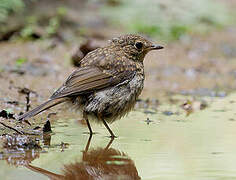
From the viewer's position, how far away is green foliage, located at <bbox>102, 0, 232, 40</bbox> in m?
13.0

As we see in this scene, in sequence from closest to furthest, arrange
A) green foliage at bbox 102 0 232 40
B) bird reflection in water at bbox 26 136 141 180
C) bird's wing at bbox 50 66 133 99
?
bird reflection in water at bbox 26 136 141 180 → bird's wing at bbox 50 66 133 99 → green foliage at bbox 102 0 232 40

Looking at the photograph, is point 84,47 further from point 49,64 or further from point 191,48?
point 191,48

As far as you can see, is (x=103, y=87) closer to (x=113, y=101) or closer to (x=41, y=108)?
(x=113, y=101)

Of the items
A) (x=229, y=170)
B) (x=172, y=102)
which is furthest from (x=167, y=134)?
(x=172, y=102)

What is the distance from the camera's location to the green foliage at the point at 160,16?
42.6 ft

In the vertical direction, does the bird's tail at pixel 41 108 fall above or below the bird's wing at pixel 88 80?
below

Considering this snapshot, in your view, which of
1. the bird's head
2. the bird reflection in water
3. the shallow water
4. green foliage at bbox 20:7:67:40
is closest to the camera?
the bird reflection in water

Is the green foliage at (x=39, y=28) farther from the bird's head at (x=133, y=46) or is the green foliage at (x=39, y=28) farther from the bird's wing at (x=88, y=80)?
the bird's wing at (x=88, y=80)

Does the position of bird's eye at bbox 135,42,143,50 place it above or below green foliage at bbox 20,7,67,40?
below

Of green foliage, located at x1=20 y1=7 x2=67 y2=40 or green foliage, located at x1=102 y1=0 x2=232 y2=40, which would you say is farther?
green foliage, located at x1=102 y1=0 x2=232 y2=40

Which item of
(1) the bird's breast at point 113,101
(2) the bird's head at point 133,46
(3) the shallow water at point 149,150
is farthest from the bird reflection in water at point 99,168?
(2) the bird's head at point 133,46

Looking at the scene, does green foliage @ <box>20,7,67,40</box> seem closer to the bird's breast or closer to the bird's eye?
the bird's eye

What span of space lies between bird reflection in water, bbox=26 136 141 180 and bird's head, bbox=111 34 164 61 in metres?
1.92

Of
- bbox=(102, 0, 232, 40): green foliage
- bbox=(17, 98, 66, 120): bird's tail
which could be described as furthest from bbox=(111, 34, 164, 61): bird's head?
bbox=(102, 0, 232, 40): green foliage
